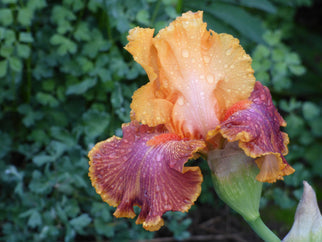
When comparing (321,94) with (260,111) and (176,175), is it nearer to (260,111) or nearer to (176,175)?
(260,111)

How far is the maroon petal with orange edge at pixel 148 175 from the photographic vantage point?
0.88 meters

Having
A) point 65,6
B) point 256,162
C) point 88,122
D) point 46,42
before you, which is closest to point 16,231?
point 88,122

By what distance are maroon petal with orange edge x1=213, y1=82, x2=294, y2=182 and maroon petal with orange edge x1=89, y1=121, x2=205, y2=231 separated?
9 centimetres

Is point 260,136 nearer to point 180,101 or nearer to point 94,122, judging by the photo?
point 180,101

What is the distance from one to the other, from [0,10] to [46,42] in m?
0.24

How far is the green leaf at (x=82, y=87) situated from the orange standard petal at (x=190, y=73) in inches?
24.0

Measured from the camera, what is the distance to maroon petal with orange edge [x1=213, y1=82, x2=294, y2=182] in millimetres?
872

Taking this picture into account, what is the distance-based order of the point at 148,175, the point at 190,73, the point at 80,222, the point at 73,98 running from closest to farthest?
the point at 148,175 → the point at 190,73 → the point at 80,222 → the point at 73,98

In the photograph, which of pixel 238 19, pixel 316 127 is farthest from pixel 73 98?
pixel 316 127

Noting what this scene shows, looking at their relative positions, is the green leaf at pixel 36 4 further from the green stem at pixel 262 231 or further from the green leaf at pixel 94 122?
the green stem at pixel 262 231

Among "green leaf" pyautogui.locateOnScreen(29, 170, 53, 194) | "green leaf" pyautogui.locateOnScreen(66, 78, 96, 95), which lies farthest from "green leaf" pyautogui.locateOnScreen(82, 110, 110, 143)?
"green leaf" pyautogui.locateOnScreen(29, 170, 53, 194)

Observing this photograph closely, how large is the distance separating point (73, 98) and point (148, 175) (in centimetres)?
100

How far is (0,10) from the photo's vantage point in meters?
1.54

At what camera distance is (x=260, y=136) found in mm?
896
